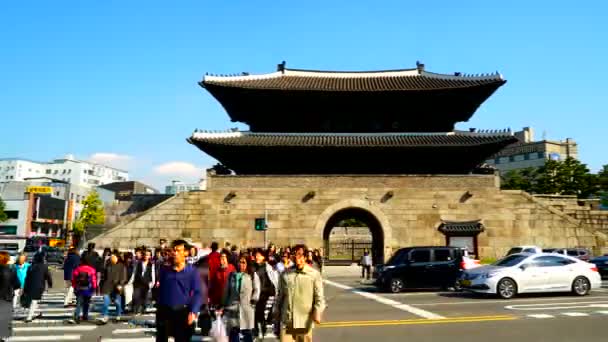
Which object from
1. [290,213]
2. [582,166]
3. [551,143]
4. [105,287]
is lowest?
[105,287]

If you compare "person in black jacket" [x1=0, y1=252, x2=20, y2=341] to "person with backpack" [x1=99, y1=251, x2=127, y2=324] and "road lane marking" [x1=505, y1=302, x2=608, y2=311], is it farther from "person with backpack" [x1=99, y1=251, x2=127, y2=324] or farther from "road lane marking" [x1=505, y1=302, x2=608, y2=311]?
"road lane marking" [x1=505, y1=302, x2=608, y2=311]

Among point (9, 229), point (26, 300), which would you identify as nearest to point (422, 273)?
point (26, 300)

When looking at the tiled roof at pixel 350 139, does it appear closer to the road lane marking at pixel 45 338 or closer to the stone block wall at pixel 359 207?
the stone block wall at pixel 359 207

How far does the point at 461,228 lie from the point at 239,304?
20306 mm

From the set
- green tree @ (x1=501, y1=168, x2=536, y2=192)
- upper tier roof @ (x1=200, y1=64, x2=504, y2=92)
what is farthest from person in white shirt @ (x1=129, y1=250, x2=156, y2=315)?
green tree @ (x1=501, y1=168, x2=536, y2=192)

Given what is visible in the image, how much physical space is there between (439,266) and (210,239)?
13.6 meters

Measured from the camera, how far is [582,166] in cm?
4303

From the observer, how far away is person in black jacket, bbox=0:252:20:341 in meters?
7.37

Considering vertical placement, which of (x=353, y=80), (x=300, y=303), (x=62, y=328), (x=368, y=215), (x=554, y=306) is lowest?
(x=62, y=328)

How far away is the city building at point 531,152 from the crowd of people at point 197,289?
279ft

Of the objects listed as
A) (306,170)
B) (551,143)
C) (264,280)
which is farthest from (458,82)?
(551,143)

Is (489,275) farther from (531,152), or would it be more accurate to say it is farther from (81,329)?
(531,152)

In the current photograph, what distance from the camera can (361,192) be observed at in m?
26.0

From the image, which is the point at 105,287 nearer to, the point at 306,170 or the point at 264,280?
the point at 264,280
